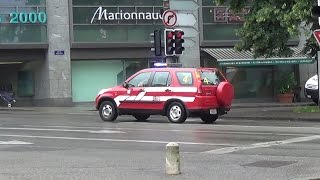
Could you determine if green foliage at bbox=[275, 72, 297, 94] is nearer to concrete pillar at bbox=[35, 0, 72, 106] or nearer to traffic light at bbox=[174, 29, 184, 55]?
concrete pillar at bbox=[35, 0, 72, 106]

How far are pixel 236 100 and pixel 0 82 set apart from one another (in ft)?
45.5

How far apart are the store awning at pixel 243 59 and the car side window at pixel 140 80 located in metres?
13.4

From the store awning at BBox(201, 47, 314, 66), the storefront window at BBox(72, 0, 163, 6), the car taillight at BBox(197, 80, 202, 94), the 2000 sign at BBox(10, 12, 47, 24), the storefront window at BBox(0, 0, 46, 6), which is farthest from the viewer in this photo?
the store awning at BBox(201, 47, 314, 66)

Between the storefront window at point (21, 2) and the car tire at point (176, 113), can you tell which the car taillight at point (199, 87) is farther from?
the storefront window at point (21, 2)

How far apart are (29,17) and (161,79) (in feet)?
46.8

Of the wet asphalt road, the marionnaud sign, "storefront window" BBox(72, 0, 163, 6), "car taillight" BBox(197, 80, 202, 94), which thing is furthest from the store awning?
the wet asphalt road

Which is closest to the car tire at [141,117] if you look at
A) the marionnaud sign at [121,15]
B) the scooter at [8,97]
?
the marionnaud sign at [121,15]

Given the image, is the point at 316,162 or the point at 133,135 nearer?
the point at 316,162

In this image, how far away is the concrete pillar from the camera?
1225 inches

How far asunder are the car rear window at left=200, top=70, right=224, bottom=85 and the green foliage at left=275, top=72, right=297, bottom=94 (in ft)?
52.8

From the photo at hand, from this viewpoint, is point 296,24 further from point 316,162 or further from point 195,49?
point 195,49

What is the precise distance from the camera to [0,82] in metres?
34.1

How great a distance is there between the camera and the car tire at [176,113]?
18266 mm

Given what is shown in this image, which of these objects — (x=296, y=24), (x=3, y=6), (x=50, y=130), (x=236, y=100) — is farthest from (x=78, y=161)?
(x=236, y=100)
